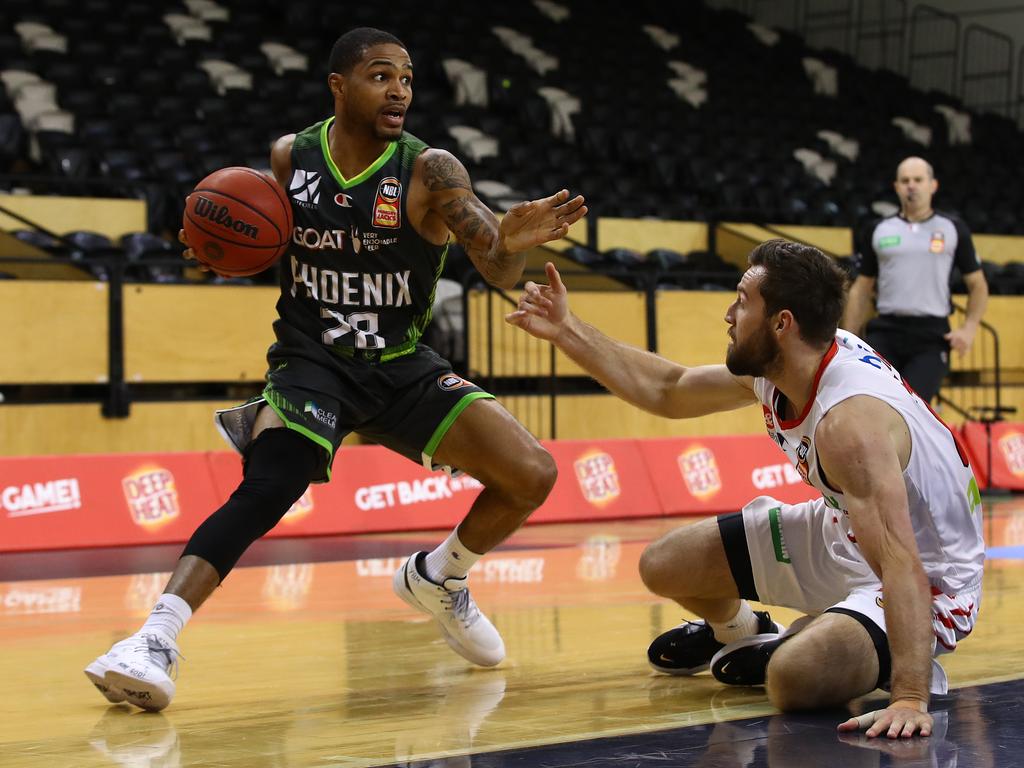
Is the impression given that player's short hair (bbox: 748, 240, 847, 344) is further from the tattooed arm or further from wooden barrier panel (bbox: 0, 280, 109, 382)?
wooden barrier panel (bbox: 0, 280, 109, 382)

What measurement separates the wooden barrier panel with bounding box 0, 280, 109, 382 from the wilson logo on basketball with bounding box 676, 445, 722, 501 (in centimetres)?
385

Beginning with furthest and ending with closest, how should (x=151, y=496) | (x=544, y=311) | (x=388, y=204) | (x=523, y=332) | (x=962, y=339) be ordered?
(x=523, y=332), (x=962, y=339), (x=151, y=496), (x=388, y=204), (x=544, y=311)

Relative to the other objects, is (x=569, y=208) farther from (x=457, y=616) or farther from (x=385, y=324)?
(x=457, y=616)

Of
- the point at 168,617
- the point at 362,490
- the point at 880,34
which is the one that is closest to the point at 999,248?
the point at 362,490

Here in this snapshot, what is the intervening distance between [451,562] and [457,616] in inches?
6.3

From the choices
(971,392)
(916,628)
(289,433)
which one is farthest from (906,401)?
(971,392)

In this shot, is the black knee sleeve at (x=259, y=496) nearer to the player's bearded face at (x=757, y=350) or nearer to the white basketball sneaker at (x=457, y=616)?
the white basketball sneaker at (x=457, y=616)

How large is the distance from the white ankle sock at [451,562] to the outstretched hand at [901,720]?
1.43 metres

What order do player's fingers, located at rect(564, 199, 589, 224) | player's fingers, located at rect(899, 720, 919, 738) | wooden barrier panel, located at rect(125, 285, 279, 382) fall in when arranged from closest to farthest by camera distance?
1. player's fingers, located at rect(899, 720, 919, 738)
2. player's fingers, located at rect(564, 199, 589, 224)
3. wooden barrier panel, located at rect(125, 285, 279, 382)

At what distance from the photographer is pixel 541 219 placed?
145 inches

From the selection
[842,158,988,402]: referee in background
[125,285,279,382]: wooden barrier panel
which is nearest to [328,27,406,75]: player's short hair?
[842,158,988,402]: referee in background

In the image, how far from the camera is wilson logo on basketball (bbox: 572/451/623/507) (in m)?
9.30

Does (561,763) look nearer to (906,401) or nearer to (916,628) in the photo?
(916,628)

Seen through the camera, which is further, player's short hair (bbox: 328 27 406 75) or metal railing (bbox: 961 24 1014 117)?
metal railing (bbox: 961 24 1014 117)
